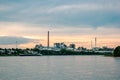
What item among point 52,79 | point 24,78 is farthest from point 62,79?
point 24,78

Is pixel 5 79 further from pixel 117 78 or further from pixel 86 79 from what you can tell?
pixel 117 78

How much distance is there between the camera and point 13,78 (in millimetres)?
63812

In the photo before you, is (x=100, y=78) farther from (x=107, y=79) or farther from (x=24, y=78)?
(x=24, y=78)

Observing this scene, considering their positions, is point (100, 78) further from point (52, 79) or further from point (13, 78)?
point (13, 78)

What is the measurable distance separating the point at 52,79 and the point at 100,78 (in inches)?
321

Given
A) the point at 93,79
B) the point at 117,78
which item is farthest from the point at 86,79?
the point at 117,78

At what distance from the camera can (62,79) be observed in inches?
2451

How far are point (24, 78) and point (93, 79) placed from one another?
11521mm

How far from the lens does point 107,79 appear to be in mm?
62094

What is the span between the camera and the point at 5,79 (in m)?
62.4

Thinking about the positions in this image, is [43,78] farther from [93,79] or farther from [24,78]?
[93,79]

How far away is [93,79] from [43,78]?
8.48m

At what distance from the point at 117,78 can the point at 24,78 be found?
15.5 meters

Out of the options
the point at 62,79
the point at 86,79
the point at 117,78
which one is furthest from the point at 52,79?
the point at 117,78
